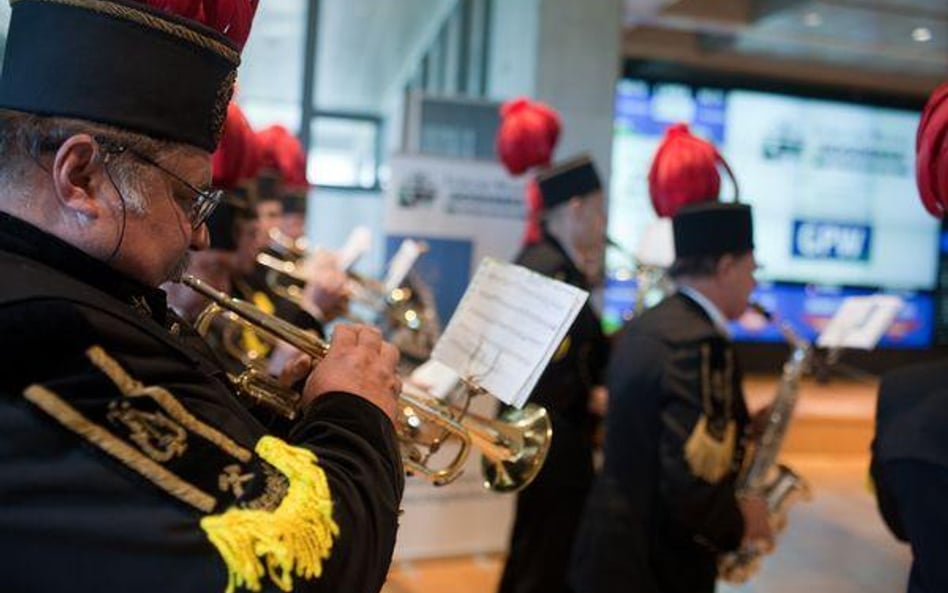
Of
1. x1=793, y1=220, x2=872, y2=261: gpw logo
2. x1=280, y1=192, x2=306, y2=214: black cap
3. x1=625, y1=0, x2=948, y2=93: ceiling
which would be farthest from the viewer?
x1=793, y1=220, x2=872, y2=261: gpw logo

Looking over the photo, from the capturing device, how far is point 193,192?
3.68ft

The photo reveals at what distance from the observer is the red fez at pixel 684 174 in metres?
2.90

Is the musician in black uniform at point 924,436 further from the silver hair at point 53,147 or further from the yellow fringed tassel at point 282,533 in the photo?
the silver hair at point 53,147

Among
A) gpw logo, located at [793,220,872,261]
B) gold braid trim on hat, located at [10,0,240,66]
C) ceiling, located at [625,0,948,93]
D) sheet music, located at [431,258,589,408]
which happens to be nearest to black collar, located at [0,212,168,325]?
gold braid trim on hat, located at [10,0,240,66]

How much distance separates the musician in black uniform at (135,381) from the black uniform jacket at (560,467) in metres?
2.04

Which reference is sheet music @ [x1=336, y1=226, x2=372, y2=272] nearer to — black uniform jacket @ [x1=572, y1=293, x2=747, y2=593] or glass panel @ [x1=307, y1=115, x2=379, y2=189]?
black uniform jacket @ [x1=572, y1=293, x2=747, y2=593]

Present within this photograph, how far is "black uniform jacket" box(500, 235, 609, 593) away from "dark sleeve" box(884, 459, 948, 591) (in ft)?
5.34

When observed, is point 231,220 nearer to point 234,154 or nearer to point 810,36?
point 234,154

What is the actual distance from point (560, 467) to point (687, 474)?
1.00 m

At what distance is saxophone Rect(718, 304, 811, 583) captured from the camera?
9.27 feet

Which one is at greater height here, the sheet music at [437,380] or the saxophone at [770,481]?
the sheet music at [437,380]

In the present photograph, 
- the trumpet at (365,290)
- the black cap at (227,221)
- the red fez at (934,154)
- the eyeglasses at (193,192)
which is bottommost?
the trumpet at (365,290)

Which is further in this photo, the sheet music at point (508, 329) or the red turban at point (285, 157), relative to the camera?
the red turban at point (285, 157)

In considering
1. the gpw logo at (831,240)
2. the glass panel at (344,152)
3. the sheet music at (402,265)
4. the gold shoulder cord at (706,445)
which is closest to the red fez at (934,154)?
the gold shoulder cord at (706,445)
